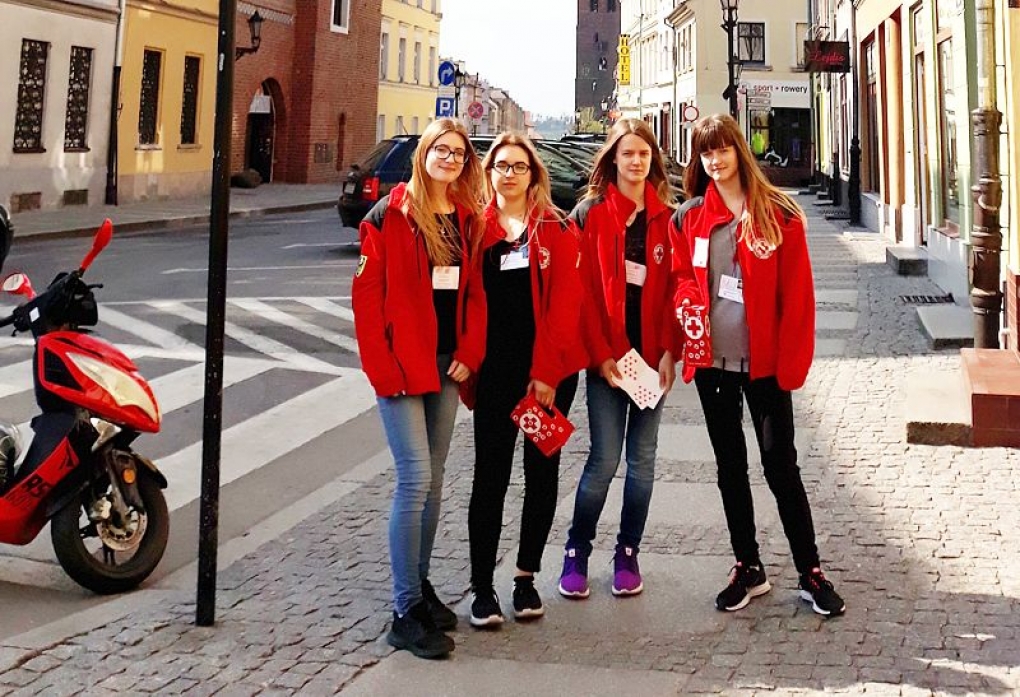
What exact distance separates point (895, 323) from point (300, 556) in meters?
8.12

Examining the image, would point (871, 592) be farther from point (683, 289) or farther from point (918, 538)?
point (683, 289)

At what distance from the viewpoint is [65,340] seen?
5.32 meters

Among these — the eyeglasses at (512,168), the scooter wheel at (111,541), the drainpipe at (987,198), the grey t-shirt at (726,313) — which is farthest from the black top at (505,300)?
the drainpipe at (987,198)

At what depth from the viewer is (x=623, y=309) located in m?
4.86

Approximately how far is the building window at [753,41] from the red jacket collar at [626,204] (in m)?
53.8

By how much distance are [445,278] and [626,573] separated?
1428 mm

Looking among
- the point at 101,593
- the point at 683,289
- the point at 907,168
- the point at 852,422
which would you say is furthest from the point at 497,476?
the point at 907,168

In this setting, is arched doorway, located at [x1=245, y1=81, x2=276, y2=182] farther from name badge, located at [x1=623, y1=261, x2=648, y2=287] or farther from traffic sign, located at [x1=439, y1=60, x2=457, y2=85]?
name badge, located at [x1=623, y1=261, x2=648, y2=287]

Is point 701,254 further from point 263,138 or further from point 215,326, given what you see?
point 263,138

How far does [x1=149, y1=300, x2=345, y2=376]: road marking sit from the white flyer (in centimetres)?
543

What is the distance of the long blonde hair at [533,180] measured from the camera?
4727mm

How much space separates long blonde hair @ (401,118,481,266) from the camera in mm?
4539

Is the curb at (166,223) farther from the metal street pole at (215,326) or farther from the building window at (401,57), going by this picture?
the building window at (401,57)

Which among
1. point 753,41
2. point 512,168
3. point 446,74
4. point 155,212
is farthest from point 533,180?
point 753,41
